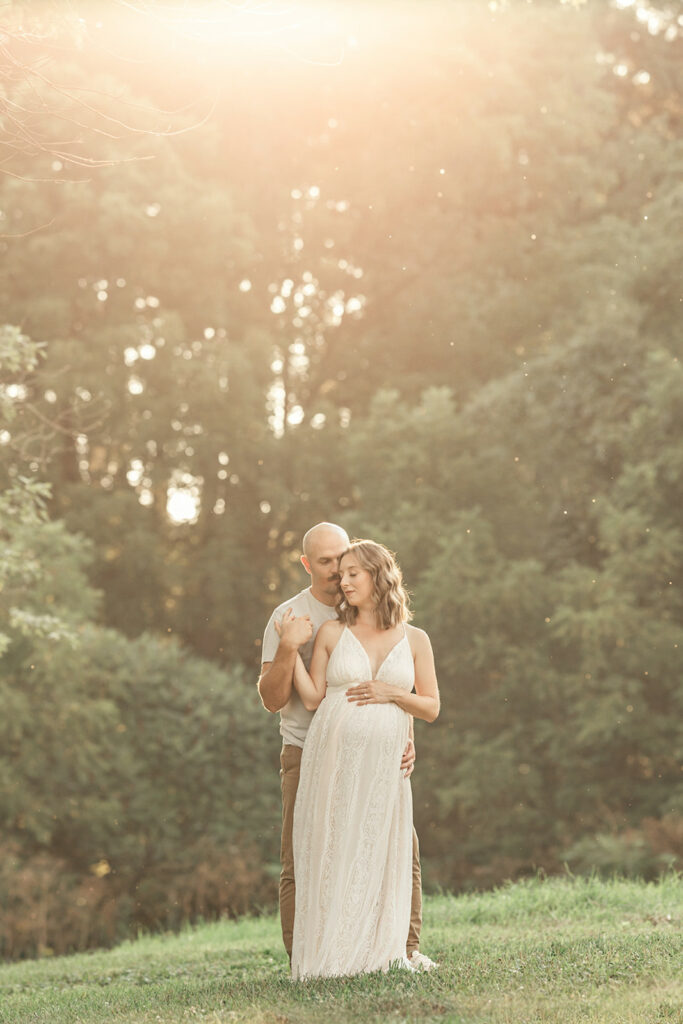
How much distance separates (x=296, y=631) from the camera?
581cm

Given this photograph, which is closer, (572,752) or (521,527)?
(572,752)

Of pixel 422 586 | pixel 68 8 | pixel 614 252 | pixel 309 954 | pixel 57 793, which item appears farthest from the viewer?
pixel 614 252

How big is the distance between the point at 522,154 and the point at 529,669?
9.34 metres

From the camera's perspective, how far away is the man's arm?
5.80m

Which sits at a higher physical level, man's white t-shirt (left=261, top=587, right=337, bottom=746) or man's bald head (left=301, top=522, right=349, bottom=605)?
man's bald head (left=301, top=522, right=349, bottom=605)

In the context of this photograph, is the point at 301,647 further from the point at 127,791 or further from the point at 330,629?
the point at 127,791

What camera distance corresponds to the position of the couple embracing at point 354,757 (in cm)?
577

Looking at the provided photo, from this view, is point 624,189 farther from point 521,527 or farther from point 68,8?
point 68,8

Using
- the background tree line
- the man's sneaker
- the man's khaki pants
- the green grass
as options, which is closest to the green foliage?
the background tree line

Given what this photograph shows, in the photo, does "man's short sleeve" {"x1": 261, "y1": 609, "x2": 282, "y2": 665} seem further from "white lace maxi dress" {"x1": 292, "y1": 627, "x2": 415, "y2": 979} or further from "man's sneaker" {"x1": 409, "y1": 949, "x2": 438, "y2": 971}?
"man's sneaker" {"x1": 409, "y1": 949, "x2": 438, "y2": 971}

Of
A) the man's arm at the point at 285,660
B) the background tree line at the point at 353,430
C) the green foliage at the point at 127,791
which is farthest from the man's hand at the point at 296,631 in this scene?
the green foliage at the point at 127,791

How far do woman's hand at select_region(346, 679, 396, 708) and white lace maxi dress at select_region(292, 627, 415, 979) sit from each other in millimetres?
27

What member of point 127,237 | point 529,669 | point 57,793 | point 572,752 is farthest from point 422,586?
point 127,237

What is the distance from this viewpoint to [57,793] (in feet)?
56.0
